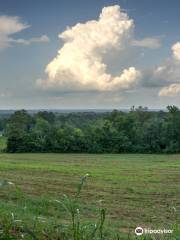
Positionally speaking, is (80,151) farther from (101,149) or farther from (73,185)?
(73,185)

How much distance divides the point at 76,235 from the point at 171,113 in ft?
176

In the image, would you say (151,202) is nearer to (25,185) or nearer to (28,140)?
(25,185)

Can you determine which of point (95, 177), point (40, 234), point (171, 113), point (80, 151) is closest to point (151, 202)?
point (95, 177)

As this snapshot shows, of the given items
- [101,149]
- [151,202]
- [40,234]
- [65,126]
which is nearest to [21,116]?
[65,126]

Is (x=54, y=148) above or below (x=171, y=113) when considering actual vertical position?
below

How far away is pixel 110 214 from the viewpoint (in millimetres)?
11562

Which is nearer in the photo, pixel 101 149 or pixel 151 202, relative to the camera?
pixel 151 202

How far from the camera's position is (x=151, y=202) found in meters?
14.6

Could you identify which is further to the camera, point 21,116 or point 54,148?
point 21,116

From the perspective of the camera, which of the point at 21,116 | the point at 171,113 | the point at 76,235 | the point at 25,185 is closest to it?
the point at 76,235

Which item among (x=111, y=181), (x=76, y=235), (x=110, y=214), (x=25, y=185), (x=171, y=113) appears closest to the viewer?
(x=76, y=235)

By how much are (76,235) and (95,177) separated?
20.6 metres

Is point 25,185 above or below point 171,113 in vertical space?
below

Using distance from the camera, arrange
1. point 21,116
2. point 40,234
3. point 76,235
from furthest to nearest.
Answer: point 21,116 < point 40,234 < point 76,235
